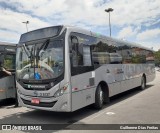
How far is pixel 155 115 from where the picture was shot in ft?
25.7

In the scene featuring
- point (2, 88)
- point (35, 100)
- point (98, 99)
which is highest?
point (2, 88)

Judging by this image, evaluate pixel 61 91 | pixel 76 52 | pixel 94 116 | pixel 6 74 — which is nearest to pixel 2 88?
pixel 6 74

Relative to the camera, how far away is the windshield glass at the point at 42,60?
7.19 m

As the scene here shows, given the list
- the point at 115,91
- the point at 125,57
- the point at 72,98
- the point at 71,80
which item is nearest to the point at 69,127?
the point at 72,98

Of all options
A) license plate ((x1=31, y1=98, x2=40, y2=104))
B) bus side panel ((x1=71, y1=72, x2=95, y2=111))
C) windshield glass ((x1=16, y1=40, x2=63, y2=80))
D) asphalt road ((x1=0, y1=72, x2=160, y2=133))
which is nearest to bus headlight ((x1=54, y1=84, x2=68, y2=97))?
Result: bus side panel ((x1=71, y1=72, x2=95, y2=111))

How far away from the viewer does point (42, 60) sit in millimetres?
7434

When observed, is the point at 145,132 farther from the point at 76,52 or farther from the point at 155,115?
the point at 76,52

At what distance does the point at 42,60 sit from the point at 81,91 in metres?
1.68

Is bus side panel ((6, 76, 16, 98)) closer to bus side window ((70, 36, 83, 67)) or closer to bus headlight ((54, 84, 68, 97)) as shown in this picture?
bus headlight ((54, 84, 68, 97))

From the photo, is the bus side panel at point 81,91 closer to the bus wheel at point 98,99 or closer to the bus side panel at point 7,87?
the bus wheel at point 98,99

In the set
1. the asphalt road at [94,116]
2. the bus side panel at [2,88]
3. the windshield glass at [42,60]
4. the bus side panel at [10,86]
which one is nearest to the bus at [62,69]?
the windshield glass at [42,60]

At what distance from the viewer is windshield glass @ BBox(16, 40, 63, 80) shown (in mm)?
7188

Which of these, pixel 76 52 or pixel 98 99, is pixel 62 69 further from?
pixel 98 99

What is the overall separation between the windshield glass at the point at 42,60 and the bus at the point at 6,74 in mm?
2304
